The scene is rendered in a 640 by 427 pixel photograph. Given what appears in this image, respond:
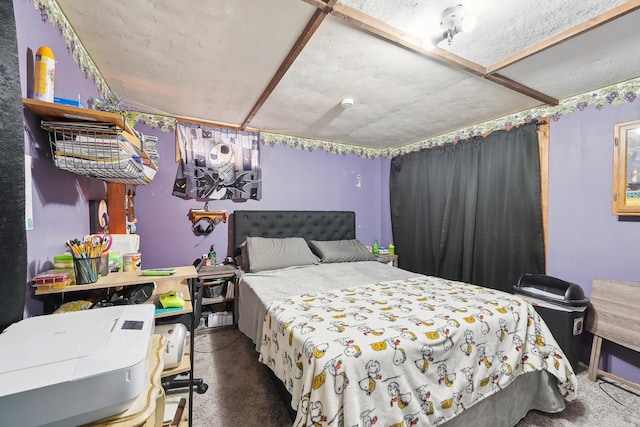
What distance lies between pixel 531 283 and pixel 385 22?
7.85 ft

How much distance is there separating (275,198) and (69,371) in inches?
112

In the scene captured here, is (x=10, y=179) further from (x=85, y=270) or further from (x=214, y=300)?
(x=214, y=300)

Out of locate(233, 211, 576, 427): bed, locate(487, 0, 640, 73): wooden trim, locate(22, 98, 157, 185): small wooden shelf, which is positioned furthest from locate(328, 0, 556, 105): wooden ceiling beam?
locate(233, 211, 576, 427): bed

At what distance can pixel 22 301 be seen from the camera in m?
0.85

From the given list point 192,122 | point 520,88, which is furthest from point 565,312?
point 192,122

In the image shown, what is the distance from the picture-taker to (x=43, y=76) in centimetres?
106

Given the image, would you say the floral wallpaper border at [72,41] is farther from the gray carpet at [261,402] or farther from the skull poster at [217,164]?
the gray carpet at [261,402]

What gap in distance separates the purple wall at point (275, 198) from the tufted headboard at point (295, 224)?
14 centimetres

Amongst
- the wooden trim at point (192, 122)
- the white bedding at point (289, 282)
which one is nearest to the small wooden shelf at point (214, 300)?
the white bedding at point (289, 282)

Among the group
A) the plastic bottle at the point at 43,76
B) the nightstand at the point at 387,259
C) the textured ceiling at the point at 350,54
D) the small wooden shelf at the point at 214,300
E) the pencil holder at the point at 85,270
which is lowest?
the small wooden shelf at the point at 214,300

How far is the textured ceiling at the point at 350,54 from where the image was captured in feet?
4.22

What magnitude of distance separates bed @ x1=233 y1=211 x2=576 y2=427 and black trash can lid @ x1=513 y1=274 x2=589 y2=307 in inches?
21.1

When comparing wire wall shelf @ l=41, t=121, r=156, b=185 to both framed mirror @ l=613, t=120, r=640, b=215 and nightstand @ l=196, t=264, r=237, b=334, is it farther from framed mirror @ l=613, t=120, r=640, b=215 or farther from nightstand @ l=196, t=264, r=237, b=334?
framed mirror @ l=613, t=120, r=640, b=215

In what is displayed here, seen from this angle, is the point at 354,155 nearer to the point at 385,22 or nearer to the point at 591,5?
the point at 385,22
